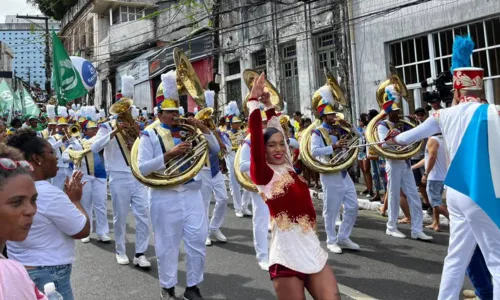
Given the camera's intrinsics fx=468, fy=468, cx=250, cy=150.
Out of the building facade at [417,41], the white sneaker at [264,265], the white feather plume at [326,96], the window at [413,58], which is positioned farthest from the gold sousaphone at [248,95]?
the window at [413,58]

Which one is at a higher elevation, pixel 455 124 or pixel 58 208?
pixel 455 124

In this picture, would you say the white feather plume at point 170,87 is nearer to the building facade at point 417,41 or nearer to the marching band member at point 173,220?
the marching band member at point 173,220

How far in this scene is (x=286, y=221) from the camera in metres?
3.26

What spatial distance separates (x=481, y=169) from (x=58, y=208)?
9.83 feet

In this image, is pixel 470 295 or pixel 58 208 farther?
pixel 470 295

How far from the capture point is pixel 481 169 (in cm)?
353

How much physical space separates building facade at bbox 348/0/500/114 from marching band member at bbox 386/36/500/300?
354 inches

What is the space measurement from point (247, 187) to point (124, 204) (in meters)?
1.79

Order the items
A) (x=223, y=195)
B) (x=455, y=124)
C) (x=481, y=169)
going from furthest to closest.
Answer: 1. (x=223, y=195)
2. (x=455, y=124)
3. (x=481, y=169)

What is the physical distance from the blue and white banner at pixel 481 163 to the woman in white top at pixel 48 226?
2770 mm

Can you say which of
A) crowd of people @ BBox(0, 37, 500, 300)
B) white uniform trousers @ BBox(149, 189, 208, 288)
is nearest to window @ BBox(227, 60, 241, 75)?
crowd of people @ BBox(0, 37, 500, 300)

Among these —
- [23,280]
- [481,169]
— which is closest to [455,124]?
[481,169]

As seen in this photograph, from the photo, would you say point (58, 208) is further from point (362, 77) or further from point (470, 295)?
point (362, 77)

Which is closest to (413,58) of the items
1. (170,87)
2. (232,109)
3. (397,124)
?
(232,109)
